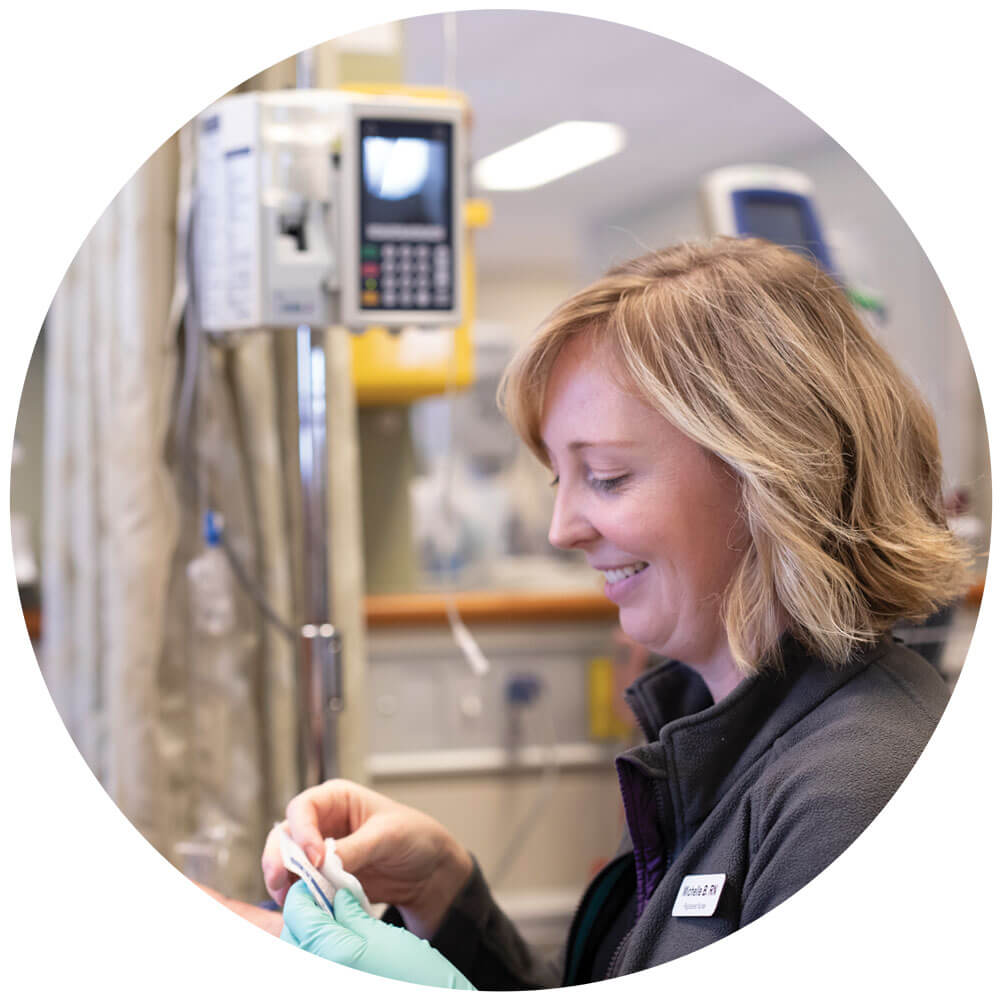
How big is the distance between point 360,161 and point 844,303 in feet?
2.33

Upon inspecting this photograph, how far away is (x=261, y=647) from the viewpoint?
1690 millimetres

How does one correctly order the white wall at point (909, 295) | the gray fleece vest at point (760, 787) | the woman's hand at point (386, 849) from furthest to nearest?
the white wall at point (909, 295) → the woman's hand at point (386, 849) → the gray fleece vest at point (760, 787)

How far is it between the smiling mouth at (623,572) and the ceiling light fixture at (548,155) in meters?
4.34

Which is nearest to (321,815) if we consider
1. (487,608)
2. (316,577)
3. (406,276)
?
(316,577)

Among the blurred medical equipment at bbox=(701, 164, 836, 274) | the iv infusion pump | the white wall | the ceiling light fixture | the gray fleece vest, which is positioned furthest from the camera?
the ceiling light fixture

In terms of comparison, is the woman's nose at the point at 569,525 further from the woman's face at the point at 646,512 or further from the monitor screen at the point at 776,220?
the monitor screen at the point at 776,220

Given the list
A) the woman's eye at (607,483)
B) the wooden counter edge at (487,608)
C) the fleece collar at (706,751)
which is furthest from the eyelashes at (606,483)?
the wooden counter edge at (487,608)

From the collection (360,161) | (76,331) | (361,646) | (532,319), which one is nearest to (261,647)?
(361,646)

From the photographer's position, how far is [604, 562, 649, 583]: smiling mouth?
978 millimetres

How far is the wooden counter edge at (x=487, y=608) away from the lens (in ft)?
7.53

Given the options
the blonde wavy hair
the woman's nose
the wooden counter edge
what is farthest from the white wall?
the woman's nose

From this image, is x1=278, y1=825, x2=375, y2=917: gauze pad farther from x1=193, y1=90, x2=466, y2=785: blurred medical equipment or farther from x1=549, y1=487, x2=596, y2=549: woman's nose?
x1=193, y1=90, x2=466, y2=785: blurred medical equipment

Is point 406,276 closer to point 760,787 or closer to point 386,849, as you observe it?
point 386,849

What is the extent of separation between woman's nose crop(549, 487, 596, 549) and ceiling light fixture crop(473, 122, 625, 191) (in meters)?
4.33
